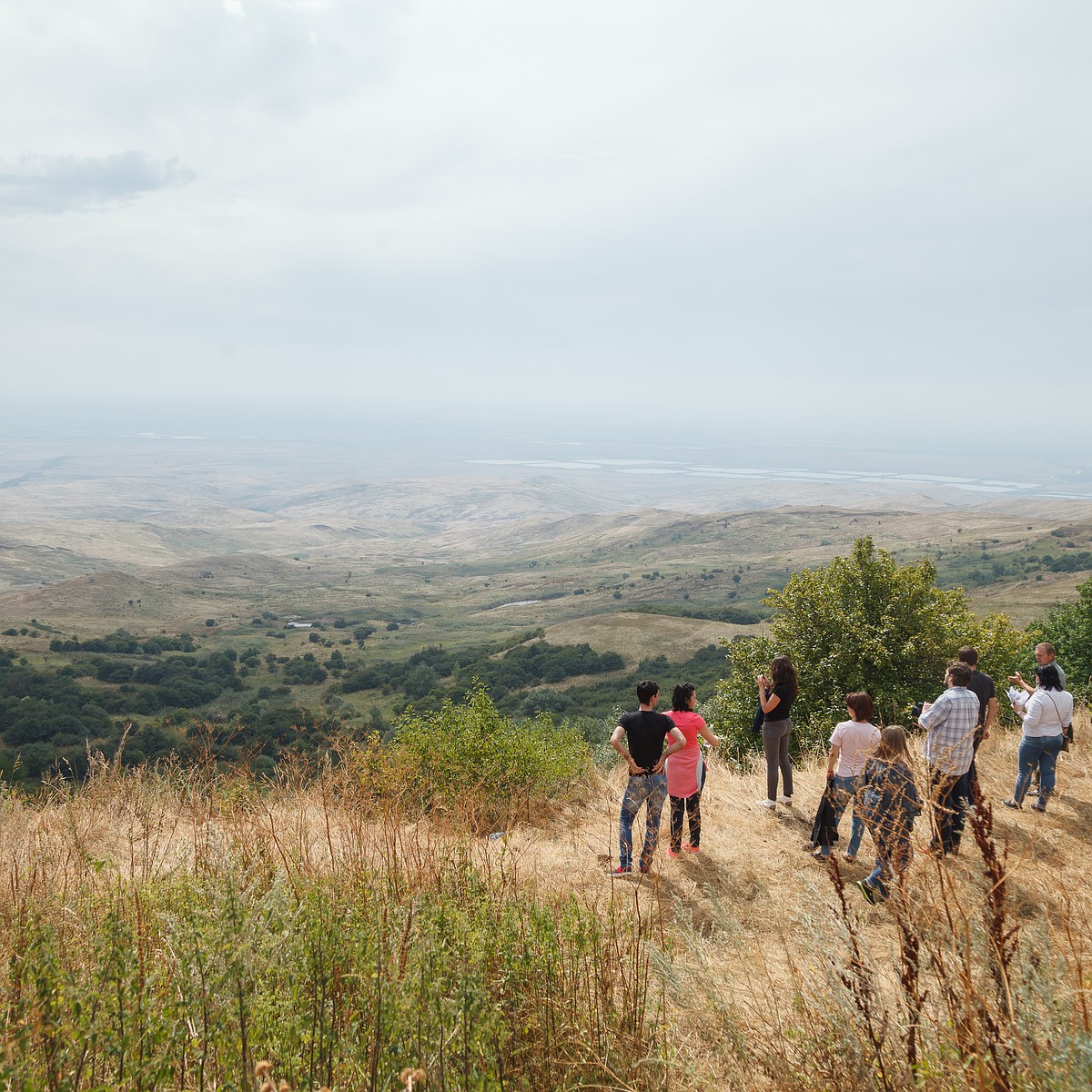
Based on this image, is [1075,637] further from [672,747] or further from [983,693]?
[672,747]

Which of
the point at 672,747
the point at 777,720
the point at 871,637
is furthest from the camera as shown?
the point at 871,637

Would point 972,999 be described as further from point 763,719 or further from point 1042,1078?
point 763,719

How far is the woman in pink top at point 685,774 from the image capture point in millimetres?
6805

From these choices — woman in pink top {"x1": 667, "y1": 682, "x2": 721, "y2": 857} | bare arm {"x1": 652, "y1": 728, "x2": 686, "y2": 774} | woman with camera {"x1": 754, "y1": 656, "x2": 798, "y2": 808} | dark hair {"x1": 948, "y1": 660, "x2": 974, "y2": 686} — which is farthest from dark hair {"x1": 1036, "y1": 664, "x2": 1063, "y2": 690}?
bare arm {"x1": 652, "y1": 728, "x2": 686, "y2": 774}

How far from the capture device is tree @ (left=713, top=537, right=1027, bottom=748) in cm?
1916

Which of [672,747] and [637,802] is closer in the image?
[637,802]

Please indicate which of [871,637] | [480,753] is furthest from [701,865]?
[871,637]

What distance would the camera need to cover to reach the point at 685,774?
6.81 metres

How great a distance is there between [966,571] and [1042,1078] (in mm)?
155449

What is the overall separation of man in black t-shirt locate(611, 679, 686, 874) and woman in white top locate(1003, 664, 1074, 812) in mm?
4363

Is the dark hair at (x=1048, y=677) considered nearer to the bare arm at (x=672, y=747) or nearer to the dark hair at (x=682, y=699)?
the dark hair at (x=682, y=699)

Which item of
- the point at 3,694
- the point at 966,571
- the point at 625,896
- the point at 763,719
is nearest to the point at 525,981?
the point at 625,896

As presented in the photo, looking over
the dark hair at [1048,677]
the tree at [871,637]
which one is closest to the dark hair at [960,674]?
the dark hair at [1048,677]

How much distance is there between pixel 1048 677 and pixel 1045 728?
59 cm
